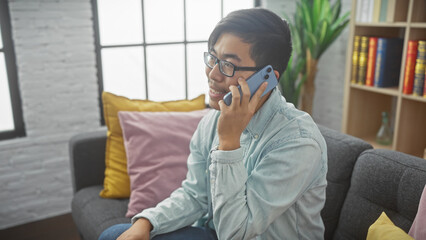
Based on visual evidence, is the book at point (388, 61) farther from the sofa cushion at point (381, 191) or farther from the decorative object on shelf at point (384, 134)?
the sofa cushion at point (381, 191)

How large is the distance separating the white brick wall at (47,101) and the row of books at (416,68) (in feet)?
5.77

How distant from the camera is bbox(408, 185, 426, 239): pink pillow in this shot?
1.07 metres

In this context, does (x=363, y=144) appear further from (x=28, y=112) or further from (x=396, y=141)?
(x=28, y=112)

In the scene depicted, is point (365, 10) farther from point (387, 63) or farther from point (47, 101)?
point (47, 101)

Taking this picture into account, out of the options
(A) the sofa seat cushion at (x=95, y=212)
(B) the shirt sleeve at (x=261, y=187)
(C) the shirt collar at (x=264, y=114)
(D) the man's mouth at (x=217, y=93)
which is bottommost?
(A) the sofa seat cushion at (x=95, y=212)

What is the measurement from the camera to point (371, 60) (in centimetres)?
230

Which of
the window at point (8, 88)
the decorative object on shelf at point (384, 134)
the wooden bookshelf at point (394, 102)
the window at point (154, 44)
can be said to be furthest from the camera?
the window at point (154, 44)

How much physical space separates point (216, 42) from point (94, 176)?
106 centimetres

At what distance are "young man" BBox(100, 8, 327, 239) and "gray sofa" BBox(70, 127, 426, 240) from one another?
27 cm

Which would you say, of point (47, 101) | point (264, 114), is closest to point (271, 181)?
point (264, 114)

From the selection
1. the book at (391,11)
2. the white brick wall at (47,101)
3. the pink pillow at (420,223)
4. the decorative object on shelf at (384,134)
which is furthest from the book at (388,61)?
the white brick wall at (47,101)

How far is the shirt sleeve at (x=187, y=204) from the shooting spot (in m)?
1.25

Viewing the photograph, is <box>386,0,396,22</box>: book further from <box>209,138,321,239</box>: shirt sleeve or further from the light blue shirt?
<box>209,138,321,239</box>: shirt sleeve

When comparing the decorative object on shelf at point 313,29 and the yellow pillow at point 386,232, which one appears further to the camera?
the decorative object on shelf at point 313,29
